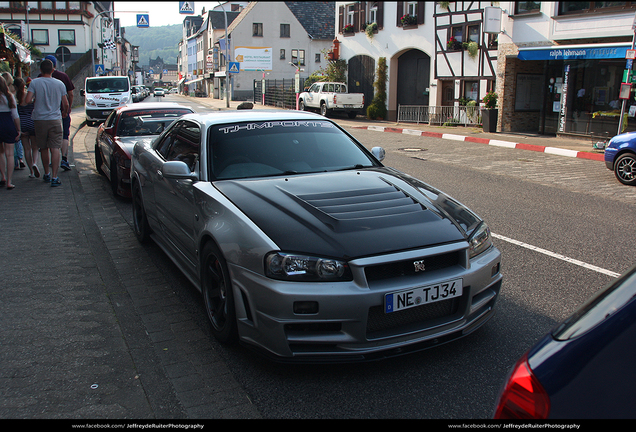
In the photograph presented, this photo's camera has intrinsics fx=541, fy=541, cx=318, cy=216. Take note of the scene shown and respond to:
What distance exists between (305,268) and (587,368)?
1.74m

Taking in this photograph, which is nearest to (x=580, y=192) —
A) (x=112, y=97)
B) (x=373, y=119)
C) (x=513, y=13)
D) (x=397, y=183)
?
(x=397, y=183)

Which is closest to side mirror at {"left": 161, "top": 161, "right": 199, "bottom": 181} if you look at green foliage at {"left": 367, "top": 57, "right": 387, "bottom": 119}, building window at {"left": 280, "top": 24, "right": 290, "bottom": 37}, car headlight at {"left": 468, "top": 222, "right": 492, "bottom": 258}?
car headlight at {"left": 468, "top": 222, "right": 492, "bottom": 258}

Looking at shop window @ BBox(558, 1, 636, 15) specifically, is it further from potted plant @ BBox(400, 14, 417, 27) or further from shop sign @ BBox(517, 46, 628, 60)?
potted plant @ BBox(400, 14, 417, 27)

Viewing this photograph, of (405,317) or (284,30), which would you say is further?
(284,30)

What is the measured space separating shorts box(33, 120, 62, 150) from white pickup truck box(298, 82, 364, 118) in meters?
22.7

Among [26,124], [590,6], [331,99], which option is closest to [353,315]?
[26,124]

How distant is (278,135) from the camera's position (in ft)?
14.8

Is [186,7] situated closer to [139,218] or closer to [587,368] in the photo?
[139,218]

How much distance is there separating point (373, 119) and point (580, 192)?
2276cm

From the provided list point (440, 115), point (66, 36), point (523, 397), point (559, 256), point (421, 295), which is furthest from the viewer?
point (66, 36)

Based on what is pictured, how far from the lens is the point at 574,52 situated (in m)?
17.8

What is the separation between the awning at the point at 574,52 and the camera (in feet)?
53.9

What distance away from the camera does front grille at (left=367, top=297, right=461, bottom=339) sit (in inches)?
116

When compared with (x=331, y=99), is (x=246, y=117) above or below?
below
